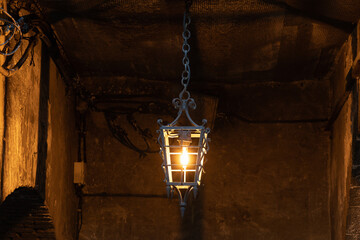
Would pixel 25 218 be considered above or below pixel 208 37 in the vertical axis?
below

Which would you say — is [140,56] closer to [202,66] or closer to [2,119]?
[202,66]

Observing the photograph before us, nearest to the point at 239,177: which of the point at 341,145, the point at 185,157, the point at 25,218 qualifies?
the point at 341,145

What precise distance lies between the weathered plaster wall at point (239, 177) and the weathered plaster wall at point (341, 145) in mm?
281

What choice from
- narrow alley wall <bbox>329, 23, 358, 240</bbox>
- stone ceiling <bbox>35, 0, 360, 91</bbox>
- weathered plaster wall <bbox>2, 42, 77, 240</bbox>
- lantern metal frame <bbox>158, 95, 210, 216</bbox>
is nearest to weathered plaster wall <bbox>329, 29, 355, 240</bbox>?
narrow alley wall <bbox>329, 23, 358, 240</bbox>

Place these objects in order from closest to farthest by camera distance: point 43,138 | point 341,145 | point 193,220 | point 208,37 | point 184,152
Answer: point 184,152
point 43,138
point 208,37
point 341,145
point 193,220

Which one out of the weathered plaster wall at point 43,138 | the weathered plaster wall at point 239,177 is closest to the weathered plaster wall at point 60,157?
the weathered plaster wall at point 43,138

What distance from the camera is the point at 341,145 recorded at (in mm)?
5816

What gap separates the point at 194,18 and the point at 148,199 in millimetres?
2547

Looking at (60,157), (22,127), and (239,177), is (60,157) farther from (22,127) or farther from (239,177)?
(239,177)

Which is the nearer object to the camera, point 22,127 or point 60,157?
point 22,127

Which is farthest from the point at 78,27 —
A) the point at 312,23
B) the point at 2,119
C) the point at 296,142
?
the point at 296,142

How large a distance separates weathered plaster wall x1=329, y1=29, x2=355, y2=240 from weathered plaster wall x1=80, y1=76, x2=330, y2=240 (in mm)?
281

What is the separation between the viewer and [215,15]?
5121mm

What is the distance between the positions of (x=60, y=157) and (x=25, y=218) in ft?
2.64
